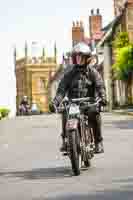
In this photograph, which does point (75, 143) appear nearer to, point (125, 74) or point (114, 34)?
point (125, 74)

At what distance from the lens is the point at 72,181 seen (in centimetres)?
917

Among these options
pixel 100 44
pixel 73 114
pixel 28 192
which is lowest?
pixel 28 192

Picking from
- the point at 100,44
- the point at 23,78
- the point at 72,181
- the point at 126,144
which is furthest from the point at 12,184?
the point at 23,78

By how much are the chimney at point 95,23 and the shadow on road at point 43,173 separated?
272 feet

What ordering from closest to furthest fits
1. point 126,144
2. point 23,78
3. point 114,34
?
point 126,144 < point 114,34 < point 23,78

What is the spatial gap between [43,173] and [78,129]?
3.23 feet

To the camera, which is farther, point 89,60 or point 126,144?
point 126,144

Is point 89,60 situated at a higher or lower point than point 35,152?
higher

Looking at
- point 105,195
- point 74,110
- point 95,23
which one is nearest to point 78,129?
point 74,110

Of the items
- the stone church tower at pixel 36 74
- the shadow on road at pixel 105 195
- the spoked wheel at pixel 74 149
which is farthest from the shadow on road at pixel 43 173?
the stone church tower at pixel 36 74

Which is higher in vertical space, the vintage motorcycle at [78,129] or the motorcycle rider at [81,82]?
the motorcycle rider at [81,82]

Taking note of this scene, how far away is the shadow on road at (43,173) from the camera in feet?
32.9

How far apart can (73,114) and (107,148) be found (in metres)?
5.64

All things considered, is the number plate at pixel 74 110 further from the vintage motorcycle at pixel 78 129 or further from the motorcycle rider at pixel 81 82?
the motorcycle rider at pixel 81 82
